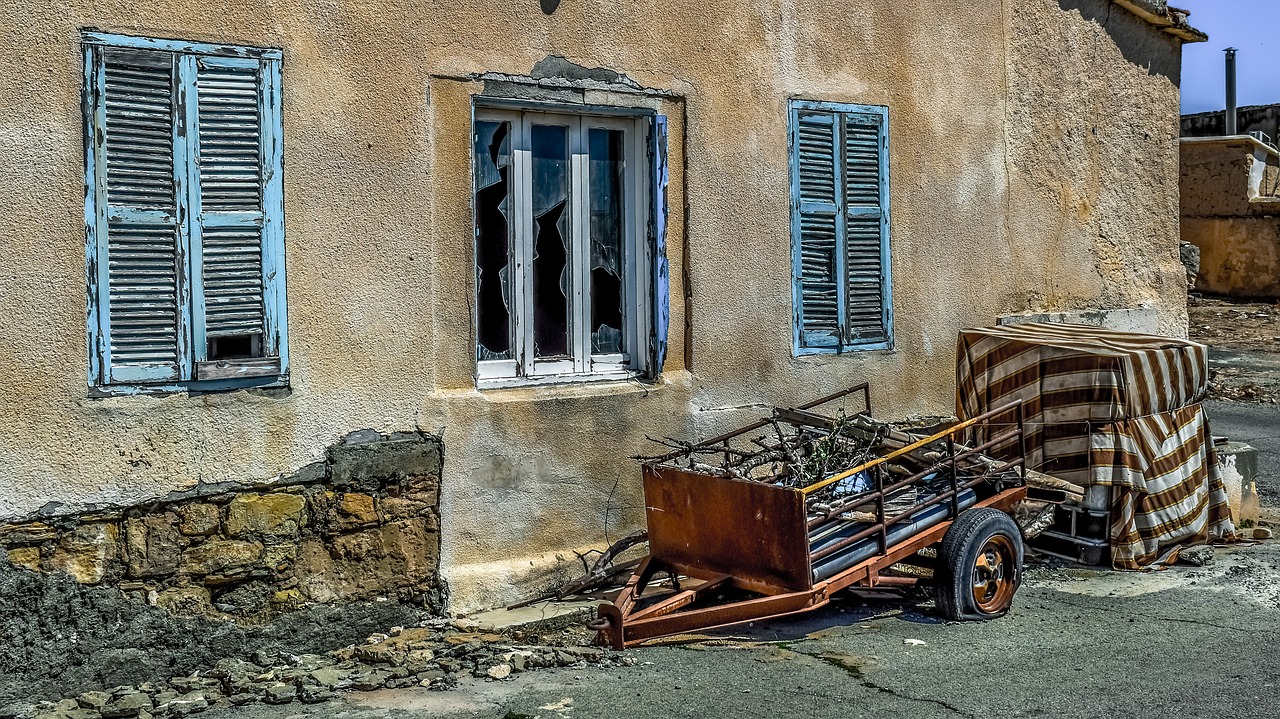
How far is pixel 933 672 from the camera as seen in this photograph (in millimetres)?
5410

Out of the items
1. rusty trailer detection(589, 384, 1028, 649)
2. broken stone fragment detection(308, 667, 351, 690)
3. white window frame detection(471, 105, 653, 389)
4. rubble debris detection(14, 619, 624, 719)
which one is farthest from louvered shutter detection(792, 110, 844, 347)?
broken stone fragment detection(308, 667, 351, 690)

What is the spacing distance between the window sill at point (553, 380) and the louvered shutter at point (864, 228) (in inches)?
60.5

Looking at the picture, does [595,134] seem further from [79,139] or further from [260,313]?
[79,139]

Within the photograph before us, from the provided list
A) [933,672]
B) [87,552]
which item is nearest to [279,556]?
[87,552]

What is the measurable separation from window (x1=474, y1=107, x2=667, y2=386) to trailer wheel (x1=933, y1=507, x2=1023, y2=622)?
1907 mm

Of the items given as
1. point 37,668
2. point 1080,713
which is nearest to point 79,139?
point 37,668

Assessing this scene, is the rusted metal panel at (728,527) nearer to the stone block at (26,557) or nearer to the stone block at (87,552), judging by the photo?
the stone block at (87,552)

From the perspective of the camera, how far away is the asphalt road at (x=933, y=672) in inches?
197

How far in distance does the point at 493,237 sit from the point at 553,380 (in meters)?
0.81

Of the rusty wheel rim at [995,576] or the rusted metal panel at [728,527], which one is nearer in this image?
the rusted metal panel at [728,527]

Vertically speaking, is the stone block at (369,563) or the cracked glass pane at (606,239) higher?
the cracked glass pane at (606,239)

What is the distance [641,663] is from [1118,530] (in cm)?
302

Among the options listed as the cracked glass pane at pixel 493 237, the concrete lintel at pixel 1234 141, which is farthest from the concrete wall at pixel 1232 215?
the cracked glass pane at pixel 493 237

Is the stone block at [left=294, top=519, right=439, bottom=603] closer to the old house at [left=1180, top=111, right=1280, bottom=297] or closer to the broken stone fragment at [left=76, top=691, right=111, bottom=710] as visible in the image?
the broken stone fragment at [left=76, top=691, right=111, bottom=710]
